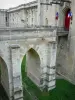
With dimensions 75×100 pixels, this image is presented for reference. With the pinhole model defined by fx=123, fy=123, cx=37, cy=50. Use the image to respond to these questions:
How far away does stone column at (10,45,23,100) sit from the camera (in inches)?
462

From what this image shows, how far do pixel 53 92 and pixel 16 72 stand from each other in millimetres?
5686

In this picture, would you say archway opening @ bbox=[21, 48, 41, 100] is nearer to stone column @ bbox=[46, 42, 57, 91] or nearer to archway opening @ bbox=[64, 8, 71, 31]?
stone column @ bbox=[46, 42, 57, 91]

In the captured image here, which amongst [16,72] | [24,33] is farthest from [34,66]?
[24,33]

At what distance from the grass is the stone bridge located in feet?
2.25

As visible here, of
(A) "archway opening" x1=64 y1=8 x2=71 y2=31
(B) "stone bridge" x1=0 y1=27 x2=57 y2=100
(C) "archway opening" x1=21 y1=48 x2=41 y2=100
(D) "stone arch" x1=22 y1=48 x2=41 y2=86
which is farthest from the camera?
(A) "archway opening" x1=64 y1=8 x2=71 y2=31

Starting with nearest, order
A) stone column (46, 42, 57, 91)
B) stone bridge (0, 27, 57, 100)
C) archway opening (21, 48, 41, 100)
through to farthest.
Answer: stone bridge (0, 27, 57, 100)
stone column (46, 42, 57, 91)
archway opening (21, 48, 41, 100)

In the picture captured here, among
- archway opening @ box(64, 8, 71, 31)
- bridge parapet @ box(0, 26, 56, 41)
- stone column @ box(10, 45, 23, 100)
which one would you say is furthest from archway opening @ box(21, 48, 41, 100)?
archway opening @ box(64, 8, 71, 31)

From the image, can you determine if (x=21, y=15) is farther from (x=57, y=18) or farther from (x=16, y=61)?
(x=16, y=61)

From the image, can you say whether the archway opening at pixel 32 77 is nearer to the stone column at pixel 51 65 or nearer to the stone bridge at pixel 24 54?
the stone bridge at pixel 24 54

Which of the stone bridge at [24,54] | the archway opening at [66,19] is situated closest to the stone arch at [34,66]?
the stone bridge at [24,54]

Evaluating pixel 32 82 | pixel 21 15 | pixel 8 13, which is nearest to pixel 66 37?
pixel 32 82

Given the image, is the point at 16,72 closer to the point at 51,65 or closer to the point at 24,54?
the point at 24,54

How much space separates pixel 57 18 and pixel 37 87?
1022cm

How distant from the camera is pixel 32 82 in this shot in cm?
1686
